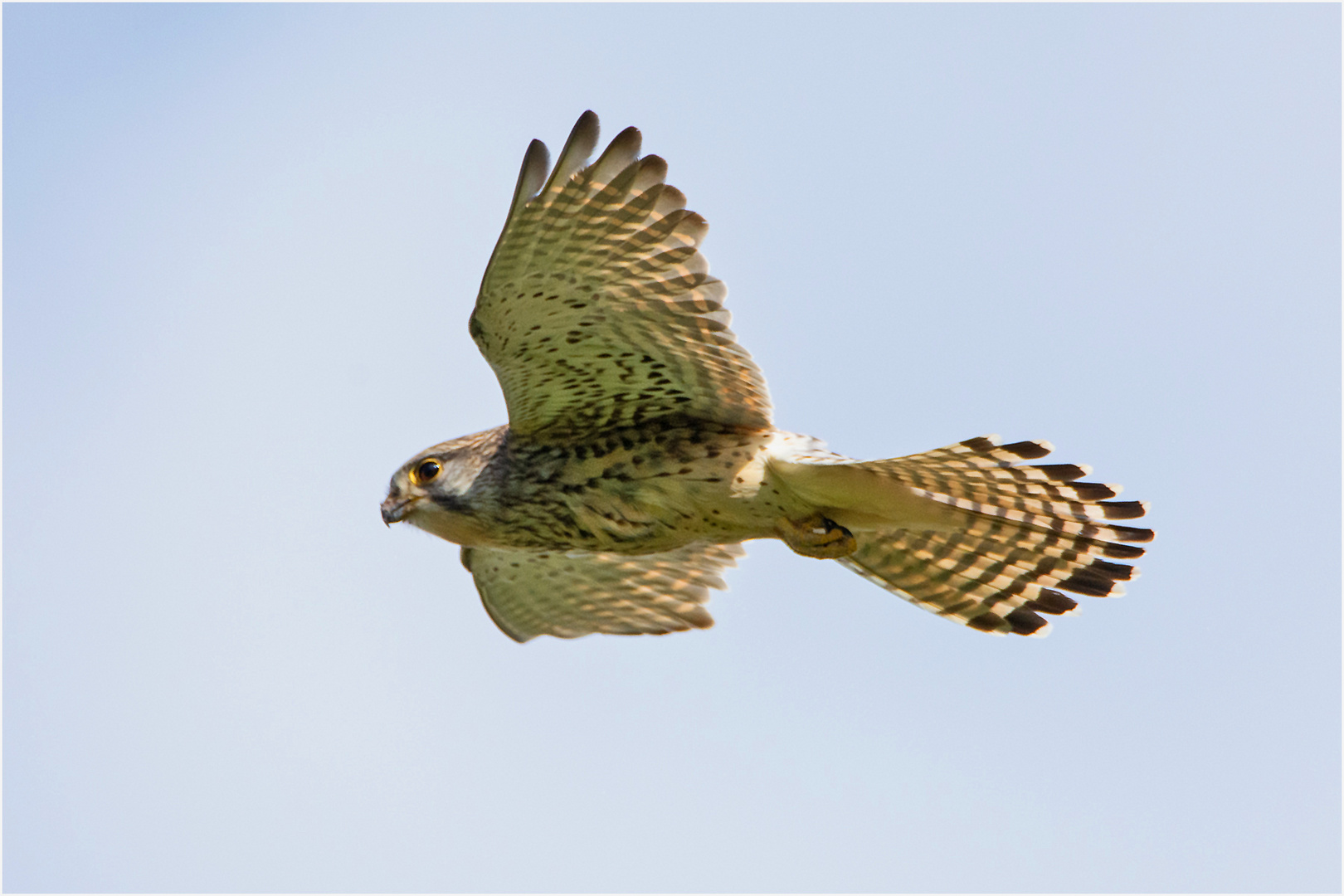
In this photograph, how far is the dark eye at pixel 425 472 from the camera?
6.06m

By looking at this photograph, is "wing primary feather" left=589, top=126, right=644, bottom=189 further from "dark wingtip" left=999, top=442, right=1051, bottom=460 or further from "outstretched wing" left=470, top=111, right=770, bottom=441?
"dark wingtip" left=999, top=442, right=1051, bottom=460

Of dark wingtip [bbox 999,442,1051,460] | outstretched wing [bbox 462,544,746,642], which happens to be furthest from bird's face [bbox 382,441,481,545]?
dark wingtip [bbox 999,442,1051,460]

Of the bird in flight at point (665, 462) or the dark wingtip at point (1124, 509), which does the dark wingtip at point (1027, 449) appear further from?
the dark wingtip at point (1124, 509)

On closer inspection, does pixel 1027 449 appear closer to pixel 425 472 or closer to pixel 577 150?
pixel 577 150

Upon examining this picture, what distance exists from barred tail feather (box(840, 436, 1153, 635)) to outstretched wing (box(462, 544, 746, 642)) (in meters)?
0.96

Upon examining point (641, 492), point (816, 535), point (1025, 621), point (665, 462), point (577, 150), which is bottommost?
point (1025, 621)

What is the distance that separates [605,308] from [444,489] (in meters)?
1.09

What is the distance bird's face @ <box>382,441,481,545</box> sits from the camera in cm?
597

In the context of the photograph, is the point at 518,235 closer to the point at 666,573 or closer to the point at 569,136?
the point at 569,136

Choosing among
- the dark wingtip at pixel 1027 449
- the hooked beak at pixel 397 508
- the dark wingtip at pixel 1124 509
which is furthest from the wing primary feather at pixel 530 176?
the dark wingtip at pixel 1124 509

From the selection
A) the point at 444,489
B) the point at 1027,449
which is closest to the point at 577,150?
the point at 444,489

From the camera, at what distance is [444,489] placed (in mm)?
5980

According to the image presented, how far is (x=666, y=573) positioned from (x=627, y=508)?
1338 millimetres

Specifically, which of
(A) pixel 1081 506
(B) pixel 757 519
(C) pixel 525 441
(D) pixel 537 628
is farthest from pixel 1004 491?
(D) pixel 537 628
